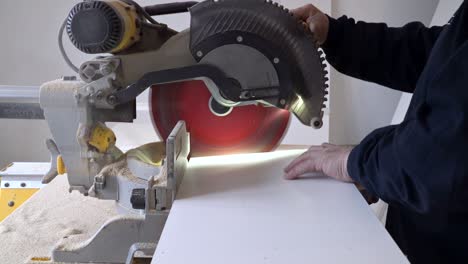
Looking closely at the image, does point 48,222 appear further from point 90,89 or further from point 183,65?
point 183,65

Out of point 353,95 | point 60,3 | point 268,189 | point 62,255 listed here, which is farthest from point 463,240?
point 60,3

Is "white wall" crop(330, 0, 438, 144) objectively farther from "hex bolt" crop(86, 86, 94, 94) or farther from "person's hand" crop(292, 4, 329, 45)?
"hex bolt" crop(86, 86, 94, 94)

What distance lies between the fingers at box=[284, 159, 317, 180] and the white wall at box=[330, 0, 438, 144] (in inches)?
61.5

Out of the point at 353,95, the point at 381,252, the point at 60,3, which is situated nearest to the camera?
the point at 381,252

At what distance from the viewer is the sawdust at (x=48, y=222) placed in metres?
1.16

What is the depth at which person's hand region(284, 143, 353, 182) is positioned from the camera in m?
1.02

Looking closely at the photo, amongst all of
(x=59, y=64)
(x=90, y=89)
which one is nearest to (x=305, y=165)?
(x=90, y=89)

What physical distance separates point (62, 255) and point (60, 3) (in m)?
1.77

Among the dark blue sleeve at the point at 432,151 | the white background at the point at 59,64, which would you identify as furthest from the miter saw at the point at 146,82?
the white background at the point at 59,64

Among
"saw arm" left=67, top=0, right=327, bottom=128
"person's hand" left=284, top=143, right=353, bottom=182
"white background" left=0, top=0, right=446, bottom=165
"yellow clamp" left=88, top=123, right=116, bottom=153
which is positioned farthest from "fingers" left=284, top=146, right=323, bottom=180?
"white background" left=0, top=0, right=446, bottom=165

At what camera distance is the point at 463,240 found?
1007 millimetres

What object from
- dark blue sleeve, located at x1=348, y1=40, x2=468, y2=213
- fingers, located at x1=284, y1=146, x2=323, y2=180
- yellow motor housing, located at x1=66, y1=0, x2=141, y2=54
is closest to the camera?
dark blue sleeve, located at x1=348, y1=40, x2=468, y2=213

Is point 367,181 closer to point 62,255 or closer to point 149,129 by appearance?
point 62,255

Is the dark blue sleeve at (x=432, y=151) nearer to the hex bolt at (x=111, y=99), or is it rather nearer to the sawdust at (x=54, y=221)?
the sawdust at (x=54, y=221)
